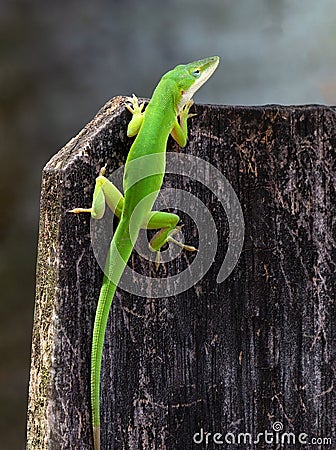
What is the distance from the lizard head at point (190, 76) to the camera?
4.04ft

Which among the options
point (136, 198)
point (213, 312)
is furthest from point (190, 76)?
point (213, 312)

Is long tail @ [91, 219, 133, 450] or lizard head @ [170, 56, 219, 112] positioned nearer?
long tail @ [91, 219, 133, 450]

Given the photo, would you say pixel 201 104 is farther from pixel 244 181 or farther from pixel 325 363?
pixel 325 363

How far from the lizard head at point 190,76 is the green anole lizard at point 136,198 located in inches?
1.6

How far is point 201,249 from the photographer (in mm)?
1178

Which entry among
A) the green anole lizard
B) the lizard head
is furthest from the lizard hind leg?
the lizard head

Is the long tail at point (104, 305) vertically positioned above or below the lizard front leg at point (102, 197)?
below

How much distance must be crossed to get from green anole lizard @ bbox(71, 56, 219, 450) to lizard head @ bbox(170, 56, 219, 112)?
4 centimetres

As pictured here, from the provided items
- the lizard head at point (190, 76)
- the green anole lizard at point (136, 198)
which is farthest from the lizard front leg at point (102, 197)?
the lizard head at point (190, 76)

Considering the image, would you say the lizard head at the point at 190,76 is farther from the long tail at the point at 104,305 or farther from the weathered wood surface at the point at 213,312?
the long tail at the point at 104,305

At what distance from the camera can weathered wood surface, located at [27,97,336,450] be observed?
3.58 feet

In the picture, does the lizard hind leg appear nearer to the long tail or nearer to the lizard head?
the long tail

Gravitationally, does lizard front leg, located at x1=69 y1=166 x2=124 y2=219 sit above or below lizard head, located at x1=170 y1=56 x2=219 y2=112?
below

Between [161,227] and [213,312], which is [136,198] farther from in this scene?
[213,312]
